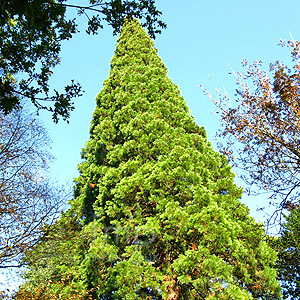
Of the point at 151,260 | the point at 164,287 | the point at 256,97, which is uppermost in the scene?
the point at 256,97

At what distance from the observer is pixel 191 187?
6344mm

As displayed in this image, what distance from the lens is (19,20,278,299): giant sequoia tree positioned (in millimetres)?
5508

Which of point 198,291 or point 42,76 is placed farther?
point 198,291

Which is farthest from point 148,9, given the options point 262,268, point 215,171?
point 262,268

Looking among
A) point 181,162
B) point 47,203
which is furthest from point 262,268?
point 47,203

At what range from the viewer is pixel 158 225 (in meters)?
6.07

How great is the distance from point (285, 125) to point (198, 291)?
390 cm

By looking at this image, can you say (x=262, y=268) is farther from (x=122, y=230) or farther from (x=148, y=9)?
(x=148, y=9)

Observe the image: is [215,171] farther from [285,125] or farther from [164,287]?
[164,287]

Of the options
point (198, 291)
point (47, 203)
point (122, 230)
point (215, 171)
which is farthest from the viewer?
point (215, 171)

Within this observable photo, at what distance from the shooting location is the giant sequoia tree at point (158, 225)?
217 inches

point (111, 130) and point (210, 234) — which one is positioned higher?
point (111, 130)

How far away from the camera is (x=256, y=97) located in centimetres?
621

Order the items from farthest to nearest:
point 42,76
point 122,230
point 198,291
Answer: point 122,230 → point 198,291 → point 42,76
